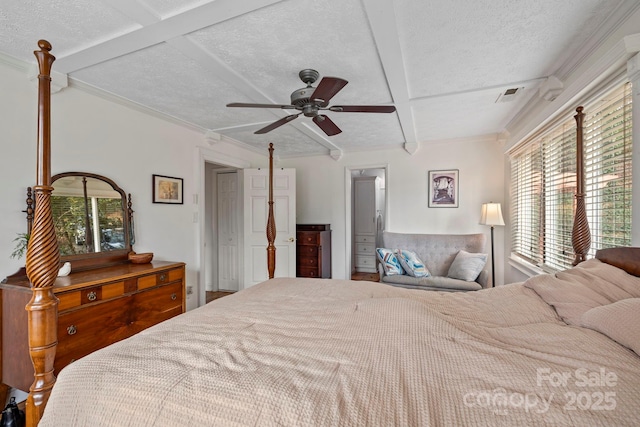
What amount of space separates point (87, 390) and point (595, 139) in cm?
299

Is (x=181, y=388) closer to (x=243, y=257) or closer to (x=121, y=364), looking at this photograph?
(x=121, y=364)

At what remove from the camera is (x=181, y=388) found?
77 centimetres

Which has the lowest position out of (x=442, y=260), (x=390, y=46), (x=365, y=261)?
(x=365, y=261)

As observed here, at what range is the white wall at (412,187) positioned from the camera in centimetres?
388

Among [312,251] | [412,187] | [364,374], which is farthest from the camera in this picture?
[312,251]

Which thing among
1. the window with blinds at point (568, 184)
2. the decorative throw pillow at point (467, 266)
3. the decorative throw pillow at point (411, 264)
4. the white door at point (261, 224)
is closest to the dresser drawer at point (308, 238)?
the white door at point (261, 224)

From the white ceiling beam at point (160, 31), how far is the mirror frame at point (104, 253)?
0.85 meters

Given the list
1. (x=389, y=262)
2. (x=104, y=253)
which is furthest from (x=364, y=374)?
(x=389, y=262)

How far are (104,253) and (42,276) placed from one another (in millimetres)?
1467

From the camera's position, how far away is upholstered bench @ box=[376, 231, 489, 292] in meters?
3.24

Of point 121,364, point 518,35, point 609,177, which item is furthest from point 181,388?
→ point 609,177

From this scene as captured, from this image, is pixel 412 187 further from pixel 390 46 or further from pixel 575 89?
pixel 390 46

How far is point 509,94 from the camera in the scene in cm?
250

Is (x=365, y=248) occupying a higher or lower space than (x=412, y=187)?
lower
